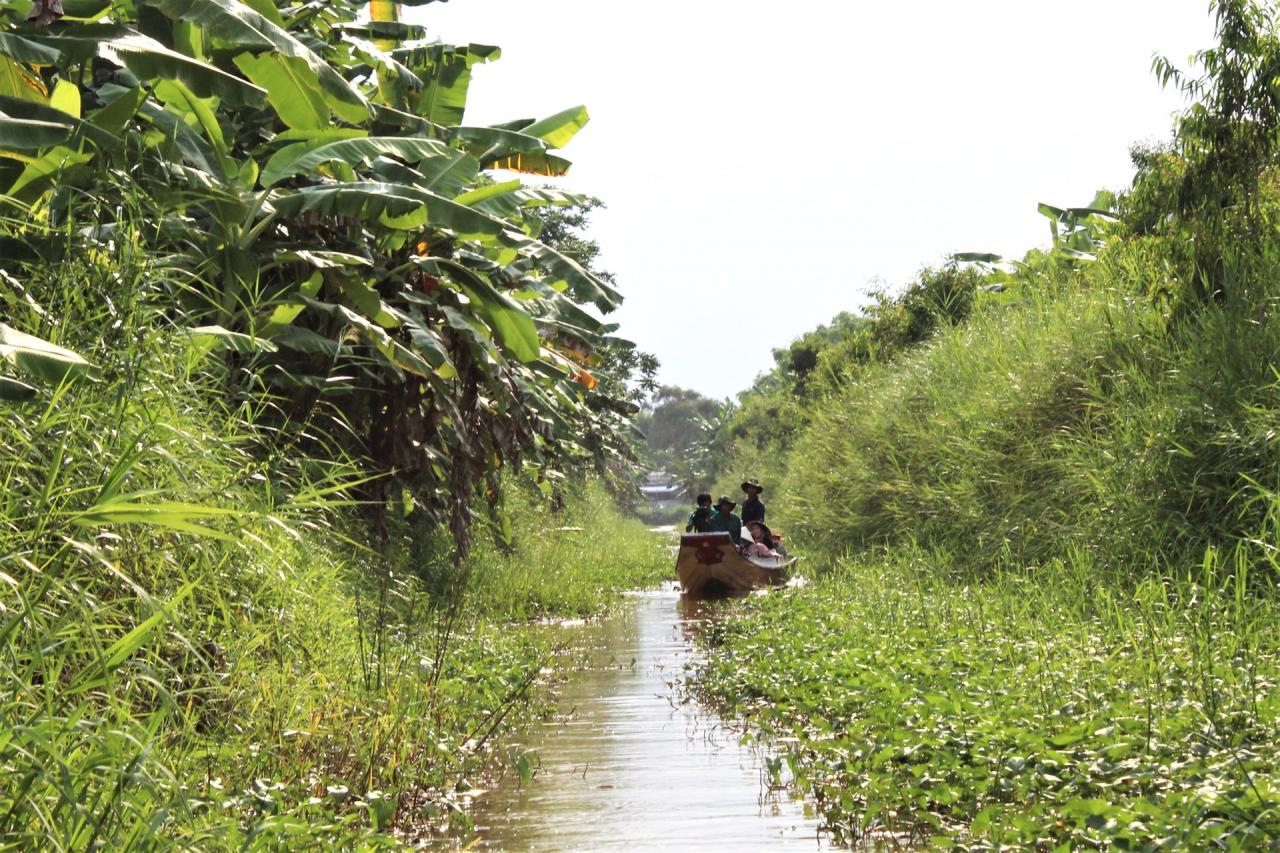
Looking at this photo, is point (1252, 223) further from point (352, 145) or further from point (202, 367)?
point (202, 367)

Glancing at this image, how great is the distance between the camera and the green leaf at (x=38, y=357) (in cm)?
521

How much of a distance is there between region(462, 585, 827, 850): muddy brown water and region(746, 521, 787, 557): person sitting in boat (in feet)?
29.6

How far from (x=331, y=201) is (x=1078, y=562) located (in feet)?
22.0

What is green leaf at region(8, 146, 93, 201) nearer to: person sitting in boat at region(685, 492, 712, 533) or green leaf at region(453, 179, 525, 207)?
green leaf at region(453, 179, 525, 207)

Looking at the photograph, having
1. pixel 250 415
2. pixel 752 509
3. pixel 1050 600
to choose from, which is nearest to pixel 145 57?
pixel 250 415

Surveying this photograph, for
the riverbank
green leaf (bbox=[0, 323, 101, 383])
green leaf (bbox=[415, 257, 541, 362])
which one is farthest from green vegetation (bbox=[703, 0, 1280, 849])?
green leaf (bbox=[0, 323, 101, 383])

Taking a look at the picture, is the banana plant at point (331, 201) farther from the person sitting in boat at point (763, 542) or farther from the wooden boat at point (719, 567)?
the person sitting in boat at point (763, 542)

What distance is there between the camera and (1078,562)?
10977mm

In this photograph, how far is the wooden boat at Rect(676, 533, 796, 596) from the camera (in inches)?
776

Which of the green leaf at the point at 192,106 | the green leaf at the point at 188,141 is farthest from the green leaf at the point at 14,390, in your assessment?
the green leaf at the point at 192,106

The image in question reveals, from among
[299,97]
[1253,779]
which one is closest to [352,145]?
[299,97]

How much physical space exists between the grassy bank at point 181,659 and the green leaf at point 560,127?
17.8 ft

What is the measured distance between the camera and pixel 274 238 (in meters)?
11.4

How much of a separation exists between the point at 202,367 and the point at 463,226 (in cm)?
327
